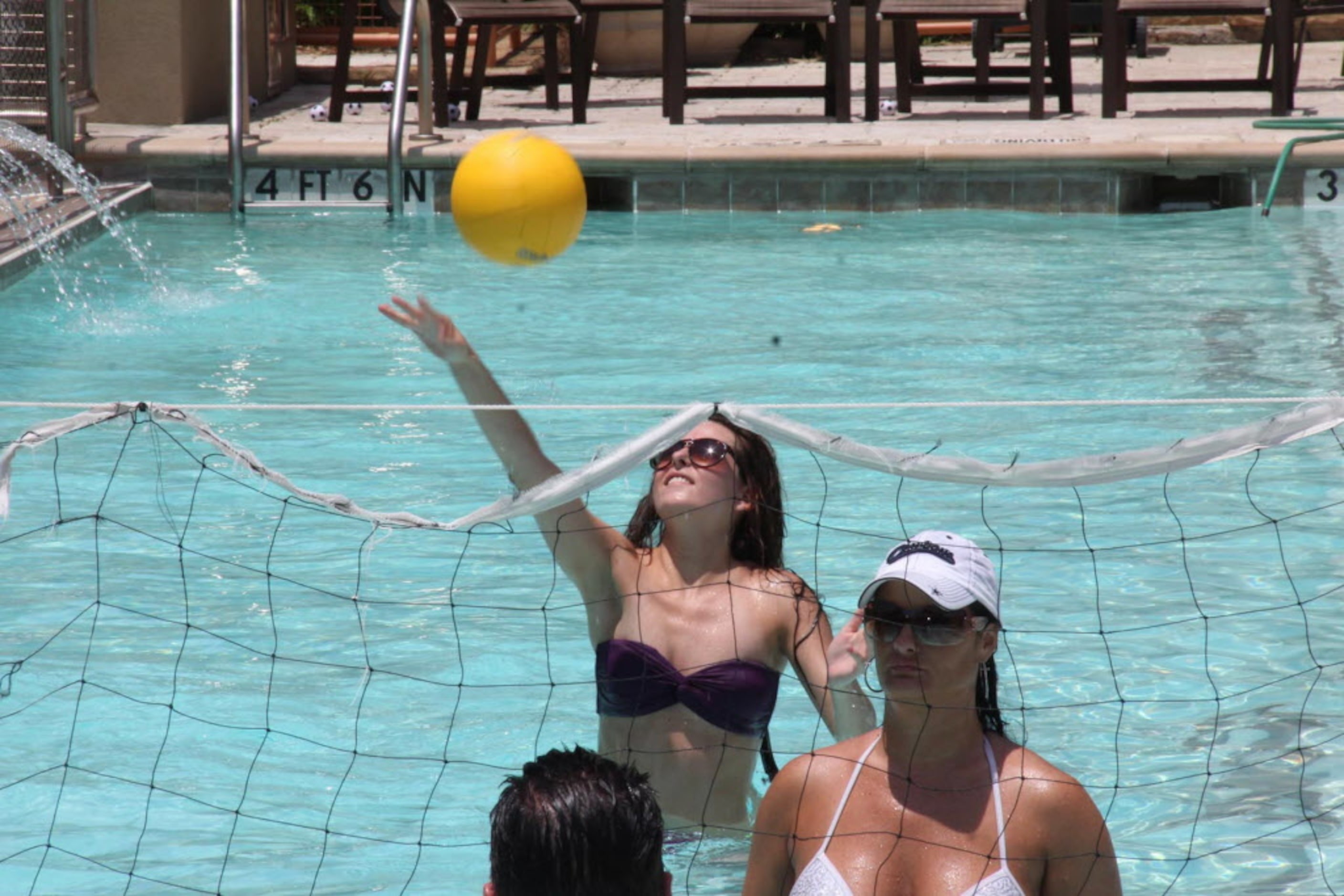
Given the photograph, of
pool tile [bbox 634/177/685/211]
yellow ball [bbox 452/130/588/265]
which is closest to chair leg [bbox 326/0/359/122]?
pool tile [bbox 634/177/685/211]

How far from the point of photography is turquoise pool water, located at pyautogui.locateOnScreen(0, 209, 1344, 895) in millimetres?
4367

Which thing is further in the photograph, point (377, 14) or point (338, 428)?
point (377, 14)

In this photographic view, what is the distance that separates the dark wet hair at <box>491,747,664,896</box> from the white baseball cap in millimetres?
803

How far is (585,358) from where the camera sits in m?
8.52

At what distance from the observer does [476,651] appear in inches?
212

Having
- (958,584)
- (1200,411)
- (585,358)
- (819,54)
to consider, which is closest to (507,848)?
(958,584)

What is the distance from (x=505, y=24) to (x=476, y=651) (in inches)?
361

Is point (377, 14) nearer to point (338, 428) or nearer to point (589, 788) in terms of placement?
point (338, 428)

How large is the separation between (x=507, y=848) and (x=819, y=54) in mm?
18424

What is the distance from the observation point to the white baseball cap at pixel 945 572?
270 centimetres

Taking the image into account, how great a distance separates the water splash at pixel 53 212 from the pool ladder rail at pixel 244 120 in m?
0.84

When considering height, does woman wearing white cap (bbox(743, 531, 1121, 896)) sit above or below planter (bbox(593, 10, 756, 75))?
below

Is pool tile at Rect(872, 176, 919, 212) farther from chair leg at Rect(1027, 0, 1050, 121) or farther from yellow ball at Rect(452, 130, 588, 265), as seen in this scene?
yellow ball at Rect(452, 130, 588, 265)

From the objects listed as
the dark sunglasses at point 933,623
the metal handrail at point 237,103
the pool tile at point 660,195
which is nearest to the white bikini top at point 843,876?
the dark sunglasses at point 933,623
